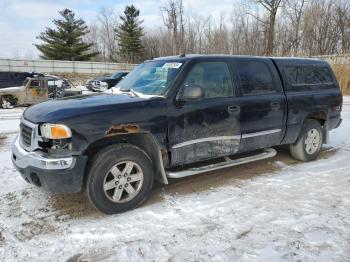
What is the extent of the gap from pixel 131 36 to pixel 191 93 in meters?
52.5

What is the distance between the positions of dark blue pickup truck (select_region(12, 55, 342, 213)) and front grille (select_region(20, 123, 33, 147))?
0.5 inches

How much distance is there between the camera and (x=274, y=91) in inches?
220

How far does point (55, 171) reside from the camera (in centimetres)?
372

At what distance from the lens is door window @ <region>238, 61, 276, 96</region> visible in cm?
522

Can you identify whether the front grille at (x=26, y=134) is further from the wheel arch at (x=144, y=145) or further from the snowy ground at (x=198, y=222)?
the snowy ground at (x=198, y=222)

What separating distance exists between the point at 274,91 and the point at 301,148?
1338 mm

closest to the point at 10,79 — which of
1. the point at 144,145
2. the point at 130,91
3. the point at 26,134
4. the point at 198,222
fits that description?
the point at 130,91

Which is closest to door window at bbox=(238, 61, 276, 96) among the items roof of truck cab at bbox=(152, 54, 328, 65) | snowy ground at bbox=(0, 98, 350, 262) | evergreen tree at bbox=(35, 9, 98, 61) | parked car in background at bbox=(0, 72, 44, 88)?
roof of truck cab at bbox=(152, 54, 328, 65)

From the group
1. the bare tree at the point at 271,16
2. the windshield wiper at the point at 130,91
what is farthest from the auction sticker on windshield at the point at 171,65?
the bare tree at the point at 271,16

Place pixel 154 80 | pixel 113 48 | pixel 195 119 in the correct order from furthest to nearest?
1. pixel 113 48
2. pixel 154 80
3. pixel 195 119

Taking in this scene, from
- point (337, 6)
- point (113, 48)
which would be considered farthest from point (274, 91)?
point (113, 48)

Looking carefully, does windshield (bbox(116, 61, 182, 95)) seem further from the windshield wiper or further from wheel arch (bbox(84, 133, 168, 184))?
wheel arch (bbox(84, 133, 168, 184))

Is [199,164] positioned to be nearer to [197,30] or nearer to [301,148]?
[301,148]

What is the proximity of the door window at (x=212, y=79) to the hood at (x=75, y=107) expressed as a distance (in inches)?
34.0
